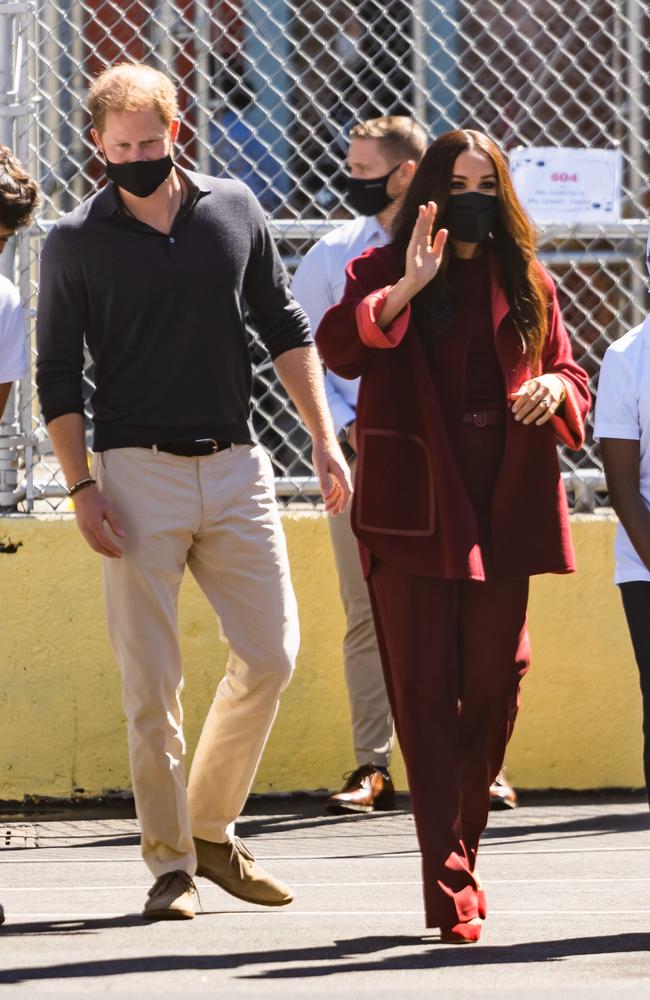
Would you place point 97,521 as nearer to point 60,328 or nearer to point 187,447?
point 187,447

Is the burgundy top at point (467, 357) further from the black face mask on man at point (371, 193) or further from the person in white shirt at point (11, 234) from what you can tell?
the black face mask on man at point (371, 193)

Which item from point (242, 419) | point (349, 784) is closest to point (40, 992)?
point (242, 419)

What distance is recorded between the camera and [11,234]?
4.31 m

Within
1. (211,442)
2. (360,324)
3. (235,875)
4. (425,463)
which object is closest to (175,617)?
(211,442)

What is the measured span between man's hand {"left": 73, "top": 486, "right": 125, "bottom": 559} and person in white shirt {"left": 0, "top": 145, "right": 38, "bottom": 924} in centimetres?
30

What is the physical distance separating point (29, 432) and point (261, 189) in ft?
5.38

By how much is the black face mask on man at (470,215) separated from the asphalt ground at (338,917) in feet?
5.46

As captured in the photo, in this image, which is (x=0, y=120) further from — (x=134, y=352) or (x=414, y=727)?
(x=414, y=727)

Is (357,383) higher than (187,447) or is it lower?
lower

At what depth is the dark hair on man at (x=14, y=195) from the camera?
4.23 metres

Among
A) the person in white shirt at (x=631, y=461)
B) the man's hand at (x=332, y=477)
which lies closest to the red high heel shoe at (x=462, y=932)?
the person in white shirt at (x=631, y=461)

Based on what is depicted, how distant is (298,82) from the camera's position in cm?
648

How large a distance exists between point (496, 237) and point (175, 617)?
1.23 m

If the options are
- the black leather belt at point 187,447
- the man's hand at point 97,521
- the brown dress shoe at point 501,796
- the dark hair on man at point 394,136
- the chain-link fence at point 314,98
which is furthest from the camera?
the chain-link fence at point 314,98
